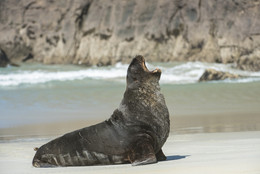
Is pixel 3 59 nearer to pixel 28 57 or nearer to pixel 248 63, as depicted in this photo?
pixel 28 57

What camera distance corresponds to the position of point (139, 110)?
19.2ft

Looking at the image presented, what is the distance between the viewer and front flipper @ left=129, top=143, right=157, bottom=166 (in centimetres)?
546

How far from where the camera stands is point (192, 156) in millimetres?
5949

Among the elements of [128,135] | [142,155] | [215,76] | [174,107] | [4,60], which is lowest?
[4,60]

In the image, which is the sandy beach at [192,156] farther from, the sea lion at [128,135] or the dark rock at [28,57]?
the dark rock at [28,57]

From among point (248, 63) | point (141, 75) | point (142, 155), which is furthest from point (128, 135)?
point (248, 63)

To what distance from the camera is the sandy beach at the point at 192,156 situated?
507cm

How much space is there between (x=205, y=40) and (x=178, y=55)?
190cm

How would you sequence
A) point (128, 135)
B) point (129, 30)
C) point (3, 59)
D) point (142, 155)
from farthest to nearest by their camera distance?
point (3, 59), point (129, 30), point (128, 135), point (142, 155)

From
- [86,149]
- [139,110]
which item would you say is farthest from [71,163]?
[139,110]

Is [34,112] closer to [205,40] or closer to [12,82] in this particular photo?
[12,82]

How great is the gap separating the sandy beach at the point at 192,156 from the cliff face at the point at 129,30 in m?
25.4

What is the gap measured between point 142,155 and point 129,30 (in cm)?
3221

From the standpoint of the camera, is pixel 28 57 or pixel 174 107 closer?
pixel 174 107
